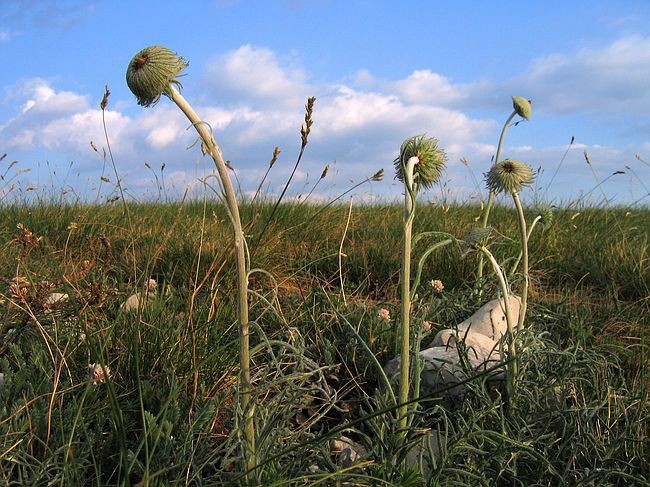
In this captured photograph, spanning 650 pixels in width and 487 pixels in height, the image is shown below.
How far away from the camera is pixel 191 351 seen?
7.97 ft

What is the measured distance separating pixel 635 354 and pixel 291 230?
2453 mm

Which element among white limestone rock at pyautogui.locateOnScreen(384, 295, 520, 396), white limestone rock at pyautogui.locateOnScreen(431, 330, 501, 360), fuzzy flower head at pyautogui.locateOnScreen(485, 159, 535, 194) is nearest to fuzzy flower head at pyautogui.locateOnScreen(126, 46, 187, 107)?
white limestone rock at pyautogui.locateOnScreen(384, 295, 520, 396)

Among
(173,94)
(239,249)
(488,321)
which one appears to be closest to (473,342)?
(488,321)

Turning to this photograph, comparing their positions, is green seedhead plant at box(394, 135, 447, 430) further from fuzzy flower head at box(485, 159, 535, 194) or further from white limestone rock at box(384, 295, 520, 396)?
fuzzy flower head at box(485, 159, 535, 194)

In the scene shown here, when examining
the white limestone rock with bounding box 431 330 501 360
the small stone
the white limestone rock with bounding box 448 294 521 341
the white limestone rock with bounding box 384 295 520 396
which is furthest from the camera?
the white limestone rock with bounding box 448 294 521 341

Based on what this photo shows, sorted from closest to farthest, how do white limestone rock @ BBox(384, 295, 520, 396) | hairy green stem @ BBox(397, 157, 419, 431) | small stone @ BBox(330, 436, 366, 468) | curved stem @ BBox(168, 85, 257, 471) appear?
curved stem @ BBox(168, 85, 257, 471) < hairy green stem @ BBox(397, 157, 419, 431) < small stone @ BBox(330, 436, 366, 468) < white limestone rock @ BBox(384, 295, 520, 396)

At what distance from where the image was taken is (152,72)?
147 cm

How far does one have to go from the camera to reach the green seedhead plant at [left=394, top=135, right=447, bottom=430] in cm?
177

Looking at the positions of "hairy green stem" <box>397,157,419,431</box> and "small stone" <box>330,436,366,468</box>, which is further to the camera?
"small stone" <box>330,436,366,468</box>

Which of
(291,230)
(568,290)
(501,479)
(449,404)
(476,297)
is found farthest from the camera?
(291,230)

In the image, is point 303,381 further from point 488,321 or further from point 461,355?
point 488,321

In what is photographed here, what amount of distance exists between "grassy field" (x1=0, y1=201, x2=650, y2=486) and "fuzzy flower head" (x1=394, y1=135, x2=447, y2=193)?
498 mm

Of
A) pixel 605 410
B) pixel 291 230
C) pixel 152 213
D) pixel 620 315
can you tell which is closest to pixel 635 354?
pixel 620 315

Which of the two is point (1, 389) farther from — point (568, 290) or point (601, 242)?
point (601, 242)
